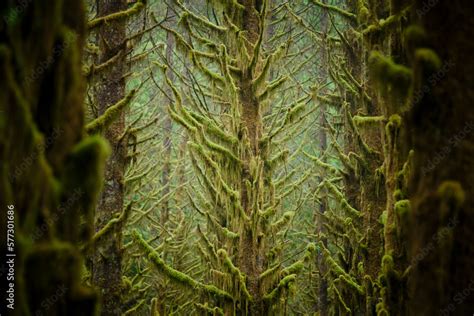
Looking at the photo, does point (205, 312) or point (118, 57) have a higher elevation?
point (118, 57)

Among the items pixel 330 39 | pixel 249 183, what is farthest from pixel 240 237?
pixel 330 39

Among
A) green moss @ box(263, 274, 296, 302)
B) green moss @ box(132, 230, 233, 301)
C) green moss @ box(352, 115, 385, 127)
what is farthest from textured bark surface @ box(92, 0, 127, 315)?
green moss @ box(352, 115, 385, 127)

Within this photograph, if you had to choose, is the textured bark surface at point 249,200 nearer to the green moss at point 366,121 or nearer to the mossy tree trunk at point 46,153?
the green moss at point 366,121

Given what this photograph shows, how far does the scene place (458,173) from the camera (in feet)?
8.34

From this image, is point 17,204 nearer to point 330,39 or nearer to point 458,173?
point 458,173

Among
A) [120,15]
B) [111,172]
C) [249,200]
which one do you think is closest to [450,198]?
[249,200]

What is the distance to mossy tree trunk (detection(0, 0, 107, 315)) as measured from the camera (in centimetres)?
202

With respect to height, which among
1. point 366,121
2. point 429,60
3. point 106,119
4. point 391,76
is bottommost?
point 429,60

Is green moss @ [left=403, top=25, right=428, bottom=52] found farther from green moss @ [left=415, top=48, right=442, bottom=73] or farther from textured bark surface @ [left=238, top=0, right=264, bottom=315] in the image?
textured bark surface @ [left=238, top=0, right=264, bottom=315]

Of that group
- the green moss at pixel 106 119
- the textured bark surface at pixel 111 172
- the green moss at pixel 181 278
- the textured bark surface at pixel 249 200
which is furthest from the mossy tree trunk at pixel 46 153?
the textured bark surface at pixel 111 172

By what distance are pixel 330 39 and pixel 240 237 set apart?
4194mm

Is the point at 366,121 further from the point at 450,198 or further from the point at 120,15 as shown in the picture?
the point at 450,198

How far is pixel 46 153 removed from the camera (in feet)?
7.18

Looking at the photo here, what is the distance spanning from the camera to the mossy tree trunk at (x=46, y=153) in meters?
2.02
